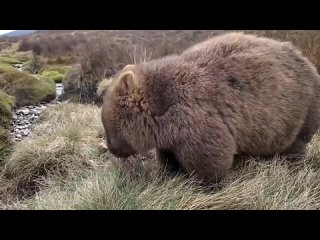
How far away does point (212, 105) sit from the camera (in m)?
3.99

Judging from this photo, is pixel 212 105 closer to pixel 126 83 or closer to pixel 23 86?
pixel 126 83

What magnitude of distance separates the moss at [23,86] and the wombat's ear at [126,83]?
3.75m

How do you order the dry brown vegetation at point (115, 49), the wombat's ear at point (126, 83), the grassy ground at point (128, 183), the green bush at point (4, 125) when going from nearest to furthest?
1. the grassy ground at point (128, 183)
2. the wombat's ear at point (126, 83)
3. the green bush at point (4, 125)
4. the dry brown vegetation at point (115, 49)

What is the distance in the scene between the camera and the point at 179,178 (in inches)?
163

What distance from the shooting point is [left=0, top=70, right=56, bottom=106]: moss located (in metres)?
7.43

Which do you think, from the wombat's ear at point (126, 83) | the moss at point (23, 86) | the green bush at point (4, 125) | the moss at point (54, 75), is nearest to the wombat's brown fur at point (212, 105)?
the wombat's ear at point (126, 83)

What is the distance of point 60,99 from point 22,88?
43.6 inches

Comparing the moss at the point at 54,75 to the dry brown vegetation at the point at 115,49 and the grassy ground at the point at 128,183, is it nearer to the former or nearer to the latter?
the dry brown vegetation at the point at 115,49

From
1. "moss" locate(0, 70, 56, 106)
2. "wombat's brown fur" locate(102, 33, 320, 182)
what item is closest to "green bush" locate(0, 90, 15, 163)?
"moss" locate(0, 70, 56, 106)

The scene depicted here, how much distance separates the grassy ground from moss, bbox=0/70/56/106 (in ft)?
5.05

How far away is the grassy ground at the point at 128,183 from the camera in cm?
387

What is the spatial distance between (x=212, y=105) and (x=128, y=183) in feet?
3.74

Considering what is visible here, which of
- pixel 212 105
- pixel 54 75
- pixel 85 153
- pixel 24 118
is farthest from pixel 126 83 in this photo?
pixel 54 75

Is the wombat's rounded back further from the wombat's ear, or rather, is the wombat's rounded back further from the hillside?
the wombat's ear
